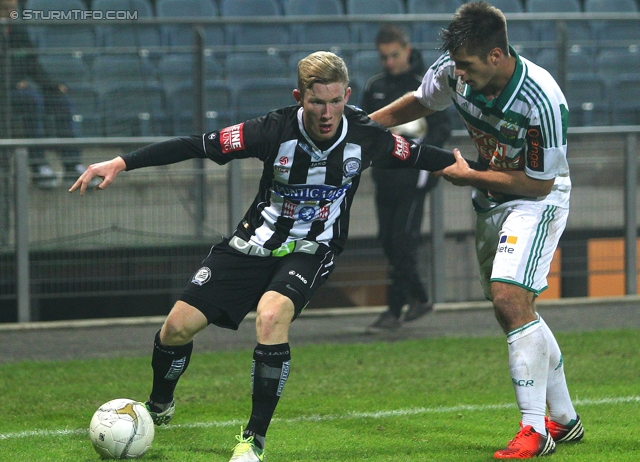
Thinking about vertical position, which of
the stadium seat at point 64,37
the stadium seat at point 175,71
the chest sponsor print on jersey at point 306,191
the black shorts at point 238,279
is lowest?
the black shorts at point 238,279

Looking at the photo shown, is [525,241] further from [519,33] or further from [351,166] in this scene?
[519,33]

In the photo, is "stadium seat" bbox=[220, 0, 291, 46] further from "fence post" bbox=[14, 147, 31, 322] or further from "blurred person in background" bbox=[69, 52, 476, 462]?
"blurred person in background" bbox=[69, 52, 476, 462]

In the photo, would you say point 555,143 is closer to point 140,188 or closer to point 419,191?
point 419,191

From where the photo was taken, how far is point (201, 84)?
392 inches

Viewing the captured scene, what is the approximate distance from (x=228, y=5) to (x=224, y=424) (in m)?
8.19

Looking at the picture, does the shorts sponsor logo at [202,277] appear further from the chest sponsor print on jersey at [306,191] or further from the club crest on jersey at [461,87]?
the club crest on jersey at [461,87]

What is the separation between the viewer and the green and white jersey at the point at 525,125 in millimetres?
4629

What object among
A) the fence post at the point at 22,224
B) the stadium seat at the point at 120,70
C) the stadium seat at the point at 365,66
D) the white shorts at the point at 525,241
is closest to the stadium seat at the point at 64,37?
the stadium seat at the point at 120,70

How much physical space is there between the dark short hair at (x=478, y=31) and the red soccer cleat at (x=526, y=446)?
5.79ft

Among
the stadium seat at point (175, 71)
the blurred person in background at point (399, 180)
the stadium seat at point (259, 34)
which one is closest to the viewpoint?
the blurred person in background at point (399, 180)

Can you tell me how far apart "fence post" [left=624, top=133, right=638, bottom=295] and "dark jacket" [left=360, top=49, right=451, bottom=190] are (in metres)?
2.71

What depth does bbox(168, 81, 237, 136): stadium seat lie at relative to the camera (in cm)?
1004

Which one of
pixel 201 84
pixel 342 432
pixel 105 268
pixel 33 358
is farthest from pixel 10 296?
pixel 342 432

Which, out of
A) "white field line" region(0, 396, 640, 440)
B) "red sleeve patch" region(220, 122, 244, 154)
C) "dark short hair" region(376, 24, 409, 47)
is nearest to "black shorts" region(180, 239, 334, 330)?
"red sleeve patch" region(220, 122, 244, 154)
